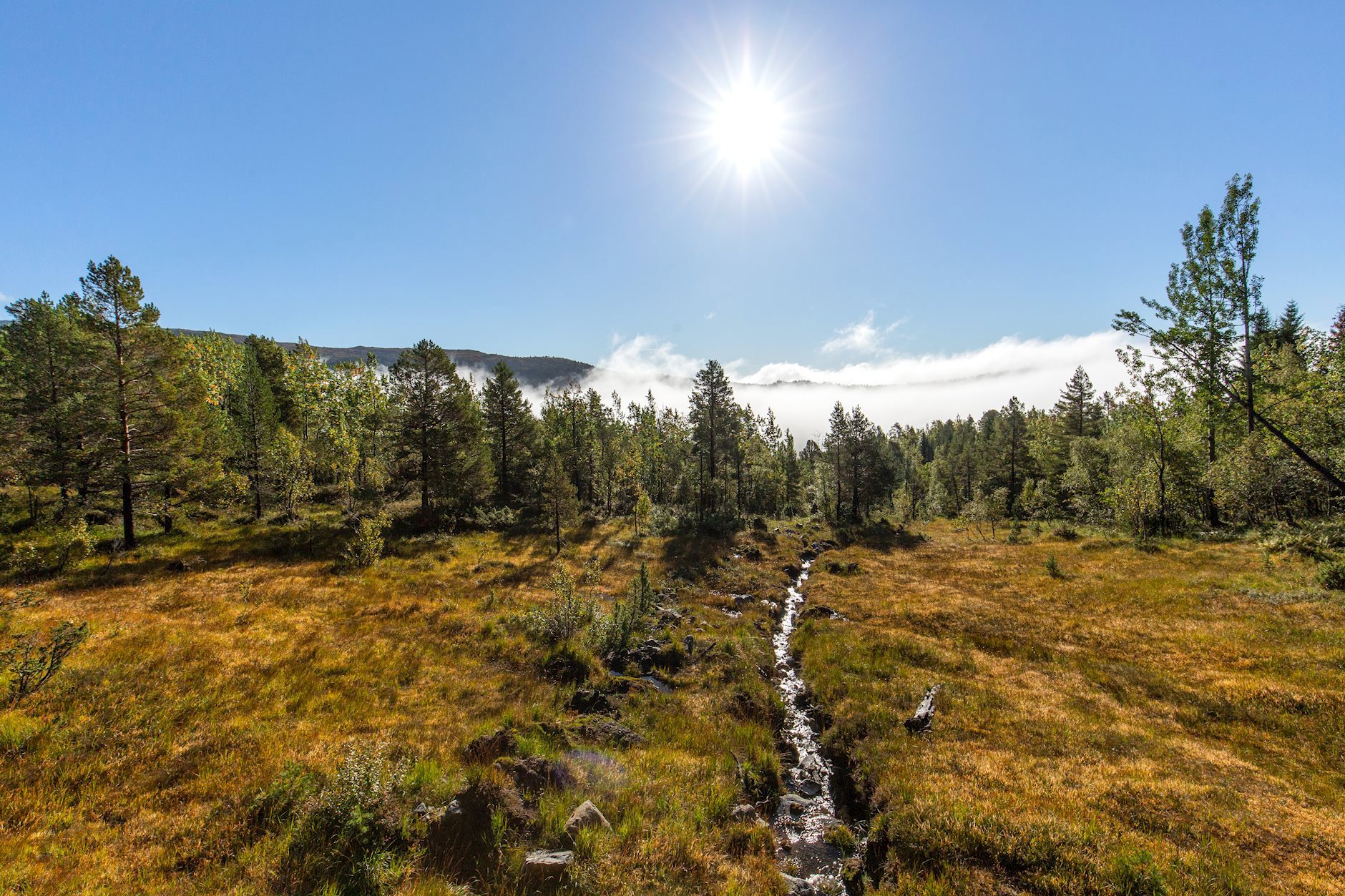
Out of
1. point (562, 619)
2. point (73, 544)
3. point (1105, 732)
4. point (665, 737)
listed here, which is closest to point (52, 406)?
point (73, 544)

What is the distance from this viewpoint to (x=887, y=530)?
56.7 meters

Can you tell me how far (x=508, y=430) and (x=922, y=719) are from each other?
53.9 meters

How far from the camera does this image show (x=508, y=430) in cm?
5769

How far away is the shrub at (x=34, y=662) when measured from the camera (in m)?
10.0

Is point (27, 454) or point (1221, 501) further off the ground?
point (27, 454)

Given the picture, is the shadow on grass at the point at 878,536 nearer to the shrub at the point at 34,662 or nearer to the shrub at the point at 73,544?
the shrub at the point at 34,662

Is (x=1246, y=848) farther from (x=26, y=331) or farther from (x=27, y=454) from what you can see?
(x=26, y=331)

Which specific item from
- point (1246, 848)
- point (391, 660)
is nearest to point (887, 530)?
point (1246, 848)

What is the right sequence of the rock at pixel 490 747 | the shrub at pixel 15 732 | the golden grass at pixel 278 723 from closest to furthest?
the golden grass at pixel 278 723 < the shrub at pixel 15 732 < the rock at pixel 490 747


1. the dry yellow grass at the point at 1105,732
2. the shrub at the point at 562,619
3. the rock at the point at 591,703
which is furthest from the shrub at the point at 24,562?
the dry yellow grass at the point at 1105,732

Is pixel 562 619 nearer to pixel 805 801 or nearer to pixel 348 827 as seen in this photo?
pixel 805 801

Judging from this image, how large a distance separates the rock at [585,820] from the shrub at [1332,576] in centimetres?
2917

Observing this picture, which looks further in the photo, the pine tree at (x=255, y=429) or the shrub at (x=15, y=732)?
the pine tree at (x=255, y=429)

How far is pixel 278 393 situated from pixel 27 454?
37130mm
